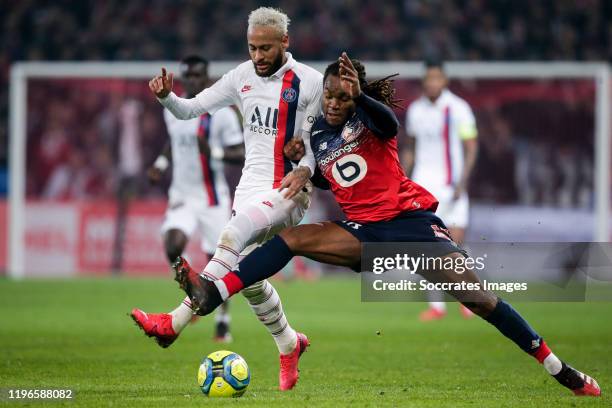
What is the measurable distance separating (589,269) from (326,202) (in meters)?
11.4

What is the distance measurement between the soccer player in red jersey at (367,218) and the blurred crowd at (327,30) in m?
15.9

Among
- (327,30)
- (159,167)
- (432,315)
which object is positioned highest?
(327,30)

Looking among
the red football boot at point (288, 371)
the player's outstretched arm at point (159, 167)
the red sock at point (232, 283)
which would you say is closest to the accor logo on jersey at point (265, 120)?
the red sock at point (232, 283)

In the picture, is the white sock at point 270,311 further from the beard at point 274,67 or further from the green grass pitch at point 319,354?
the beard at point 274,67

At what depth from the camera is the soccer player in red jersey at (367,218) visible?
23.3 feet

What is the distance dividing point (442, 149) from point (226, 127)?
3.26 meters

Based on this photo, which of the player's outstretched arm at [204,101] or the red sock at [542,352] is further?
the player's outstretched arm at [204,101]

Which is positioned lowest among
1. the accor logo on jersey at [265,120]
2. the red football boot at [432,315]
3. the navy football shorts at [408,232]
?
the red football boot at [432,315]

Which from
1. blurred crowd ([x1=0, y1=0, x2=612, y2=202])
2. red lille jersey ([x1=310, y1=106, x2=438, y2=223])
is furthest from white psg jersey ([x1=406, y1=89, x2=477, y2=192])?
blurred crowd ([x1=0, y1=0, x2=612, y2=202])

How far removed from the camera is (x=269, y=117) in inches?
309

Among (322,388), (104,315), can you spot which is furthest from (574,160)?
(322,388)

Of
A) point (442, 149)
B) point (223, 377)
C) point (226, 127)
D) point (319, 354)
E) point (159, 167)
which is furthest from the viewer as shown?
point (442, 149)

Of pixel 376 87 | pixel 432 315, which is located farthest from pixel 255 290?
pixel 432 315

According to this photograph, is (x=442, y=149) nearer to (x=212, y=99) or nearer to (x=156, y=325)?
(x=212, y=99)
